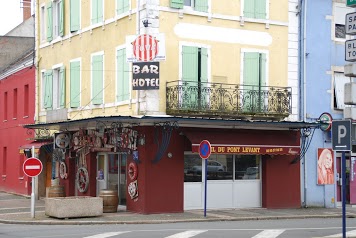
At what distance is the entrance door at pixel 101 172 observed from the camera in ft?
89.2

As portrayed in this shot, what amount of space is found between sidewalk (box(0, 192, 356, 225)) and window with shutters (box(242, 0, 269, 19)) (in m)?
7.05

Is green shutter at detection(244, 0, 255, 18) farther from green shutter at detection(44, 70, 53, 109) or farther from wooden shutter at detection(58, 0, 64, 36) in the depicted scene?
green shutter at detection(44, 70, 53, 109)

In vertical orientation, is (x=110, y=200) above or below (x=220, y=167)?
below

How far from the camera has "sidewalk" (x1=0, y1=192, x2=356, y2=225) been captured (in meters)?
21.9

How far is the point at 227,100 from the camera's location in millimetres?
24891

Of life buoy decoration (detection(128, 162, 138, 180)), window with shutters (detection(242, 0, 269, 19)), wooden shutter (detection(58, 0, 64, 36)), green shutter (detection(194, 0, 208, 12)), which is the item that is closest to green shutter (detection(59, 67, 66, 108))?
wooden shutter (detection(58, 0, 64, 36))

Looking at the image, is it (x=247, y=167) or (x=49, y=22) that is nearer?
(x=247, y=167)

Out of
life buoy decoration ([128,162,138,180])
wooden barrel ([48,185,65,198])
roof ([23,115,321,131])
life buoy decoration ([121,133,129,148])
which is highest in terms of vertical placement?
roof ([23,115,321,131])

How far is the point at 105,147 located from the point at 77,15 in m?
5.72

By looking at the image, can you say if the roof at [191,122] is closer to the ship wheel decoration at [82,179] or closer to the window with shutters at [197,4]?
the ship wheel decoration at [82,179]

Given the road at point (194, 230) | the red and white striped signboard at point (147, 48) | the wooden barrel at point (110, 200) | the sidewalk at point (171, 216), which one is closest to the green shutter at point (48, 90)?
the sidewalk at point (171, 216)

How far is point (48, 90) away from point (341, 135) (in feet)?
59.8

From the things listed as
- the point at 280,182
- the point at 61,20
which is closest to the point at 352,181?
the point at 280,182

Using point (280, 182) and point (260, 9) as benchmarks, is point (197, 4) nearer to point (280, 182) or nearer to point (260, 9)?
point (260, 9)
